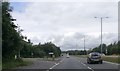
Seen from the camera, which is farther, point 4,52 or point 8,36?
point 4,52

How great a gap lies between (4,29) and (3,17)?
4.73 feet

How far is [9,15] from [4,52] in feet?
16.3

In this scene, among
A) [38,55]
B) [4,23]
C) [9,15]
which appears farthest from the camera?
[38,55]

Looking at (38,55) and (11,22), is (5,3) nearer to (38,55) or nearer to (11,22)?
(11,22)

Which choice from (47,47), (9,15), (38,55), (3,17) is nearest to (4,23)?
(3,17)

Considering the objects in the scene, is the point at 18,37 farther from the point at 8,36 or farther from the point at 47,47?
the point at 47,47

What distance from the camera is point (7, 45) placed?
43.4 meters

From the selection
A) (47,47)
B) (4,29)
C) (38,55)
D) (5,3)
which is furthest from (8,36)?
(47,47)

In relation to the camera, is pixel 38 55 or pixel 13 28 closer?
pixel 13 28

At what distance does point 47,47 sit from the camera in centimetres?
16800

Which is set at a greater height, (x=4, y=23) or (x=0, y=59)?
(x=4, y=23)

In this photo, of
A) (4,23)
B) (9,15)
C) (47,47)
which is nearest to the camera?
(4,23)

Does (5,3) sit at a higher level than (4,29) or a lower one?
higher

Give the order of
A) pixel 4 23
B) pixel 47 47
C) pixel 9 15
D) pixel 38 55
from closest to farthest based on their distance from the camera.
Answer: pixel 4 23
pixel 9 15
pixel 38 55
pixel 47 47
